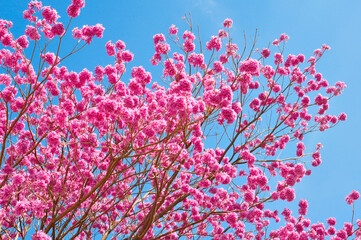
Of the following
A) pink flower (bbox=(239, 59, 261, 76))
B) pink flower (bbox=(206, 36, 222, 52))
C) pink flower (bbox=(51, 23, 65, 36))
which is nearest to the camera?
pink flower (bbox=(51, 23, 65, 36))

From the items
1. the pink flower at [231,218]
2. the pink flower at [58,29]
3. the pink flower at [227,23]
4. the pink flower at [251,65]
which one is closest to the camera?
the pink flower at [58,29]

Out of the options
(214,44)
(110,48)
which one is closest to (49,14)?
(110,48)

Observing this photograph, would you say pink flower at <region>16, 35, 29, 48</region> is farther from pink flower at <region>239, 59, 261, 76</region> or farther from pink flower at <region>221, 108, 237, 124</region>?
pink flower at <region>239, 59, 261, 76</region>

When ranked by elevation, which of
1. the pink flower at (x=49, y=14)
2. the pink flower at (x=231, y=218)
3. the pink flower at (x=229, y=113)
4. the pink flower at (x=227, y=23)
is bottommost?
the pink flower at (x=231, y=218)

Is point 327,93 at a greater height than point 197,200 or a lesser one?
greater

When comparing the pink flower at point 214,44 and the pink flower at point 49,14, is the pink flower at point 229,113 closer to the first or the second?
the pink flower at point 214,44

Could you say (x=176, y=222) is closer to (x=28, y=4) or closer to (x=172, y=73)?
(x=172, y=73)

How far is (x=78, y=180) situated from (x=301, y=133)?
678cm

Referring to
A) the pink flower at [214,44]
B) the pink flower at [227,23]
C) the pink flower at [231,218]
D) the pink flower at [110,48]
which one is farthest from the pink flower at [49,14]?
the pink flower at [231,218]

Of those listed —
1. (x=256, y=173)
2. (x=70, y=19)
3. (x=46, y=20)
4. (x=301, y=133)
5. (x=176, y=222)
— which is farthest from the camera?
(x=301, y=133)

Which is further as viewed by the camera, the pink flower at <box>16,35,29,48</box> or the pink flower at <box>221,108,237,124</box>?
the pink flower at <box>16,35,29,48</box>

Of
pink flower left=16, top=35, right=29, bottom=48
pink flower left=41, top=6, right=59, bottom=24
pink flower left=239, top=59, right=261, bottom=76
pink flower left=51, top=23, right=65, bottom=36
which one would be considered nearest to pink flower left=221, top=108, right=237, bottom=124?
pink flower left=239, top=59, right=261, bottom=76

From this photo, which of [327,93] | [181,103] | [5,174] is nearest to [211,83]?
[181,103]

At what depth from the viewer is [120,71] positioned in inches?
255
